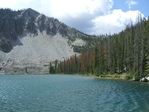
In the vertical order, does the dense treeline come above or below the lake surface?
above

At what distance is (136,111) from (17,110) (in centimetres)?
1576

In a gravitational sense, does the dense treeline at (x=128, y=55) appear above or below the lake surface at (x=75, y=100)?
above

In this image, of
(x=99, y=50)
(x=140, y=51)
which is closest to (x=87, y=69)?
(x=99, y=50)

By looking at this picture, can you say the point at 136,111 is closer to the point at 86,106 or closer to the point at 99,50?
the point at 86,106

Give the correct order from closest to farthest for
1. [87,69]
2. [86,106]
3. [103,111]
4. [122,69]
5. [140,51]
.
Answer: [103,111]
[86,106]
[140,51]
[122,69]
[87,69]

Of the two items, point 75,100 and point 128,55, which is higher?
point 128,55

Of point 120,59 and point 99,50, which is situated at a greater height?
point 99,50

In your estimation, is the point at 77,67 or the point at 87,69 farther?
the point at 77,67

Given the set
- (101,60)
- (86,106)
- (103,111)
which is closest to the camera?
(103,111)

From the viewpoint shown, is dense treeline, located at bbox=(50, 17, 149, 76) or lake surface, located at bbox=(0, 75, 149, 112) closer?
lake surface, located at bbox=(0, 75, 149, 112)

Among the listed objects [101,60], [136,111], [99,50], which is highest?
[99,50]

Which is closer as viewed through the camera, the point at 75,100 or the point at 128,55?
the point at 75,100

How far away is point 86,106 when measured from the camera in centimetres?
2545

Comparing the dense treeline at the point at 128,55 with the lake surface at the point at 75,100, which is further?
the dense treeline at the point at 128,55
